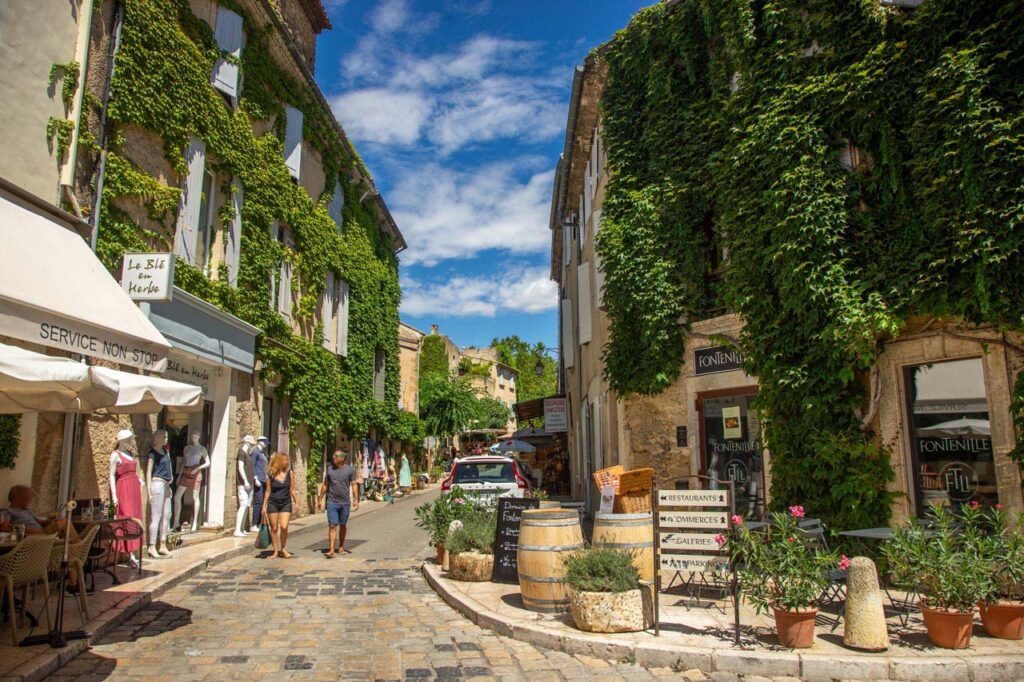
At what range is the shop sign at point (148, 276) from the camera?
941 centimetres

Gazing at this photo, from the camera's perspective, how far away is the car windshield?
12906 mm

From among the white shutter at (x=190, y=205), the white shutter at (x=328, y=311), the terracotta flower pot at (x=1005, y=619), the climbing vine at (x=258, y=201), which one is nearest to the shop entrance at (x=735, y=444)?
the terracotta flower pot at (x=1005, y=619)

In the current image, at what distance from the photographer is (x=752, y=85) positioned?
31.6 feet

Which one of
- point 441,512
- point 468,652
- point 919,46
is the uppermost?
point 919,46

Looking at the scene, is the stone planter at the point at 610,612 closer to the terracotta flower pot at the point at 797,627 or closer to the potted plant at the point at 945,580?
the terracotta flower pot at the point at 797,627

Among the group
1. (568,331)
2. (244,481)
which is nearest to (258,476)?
(244,481)

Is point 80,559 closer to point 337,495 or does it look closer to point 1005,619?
point 337,495

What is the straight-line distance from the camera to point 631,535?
21.8 ft

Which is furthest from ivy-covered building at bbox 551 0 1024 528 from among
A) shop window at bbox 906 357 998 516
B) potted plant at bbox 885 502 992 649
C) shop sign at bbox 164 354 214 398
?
shop sign at bbox 164 354 214 398

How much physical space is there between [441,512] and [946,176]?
723cm

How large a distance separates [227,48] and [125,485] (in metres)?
8.52

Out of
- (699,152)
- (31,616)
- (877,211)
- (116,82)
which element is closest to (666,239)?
(699,152)

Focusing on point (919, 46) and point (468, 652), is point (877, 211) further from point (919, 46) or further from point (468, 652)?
point (468, 652)

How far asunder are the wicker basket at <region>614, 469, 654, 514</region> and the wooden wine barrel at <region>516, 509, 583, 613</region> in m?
2.10
